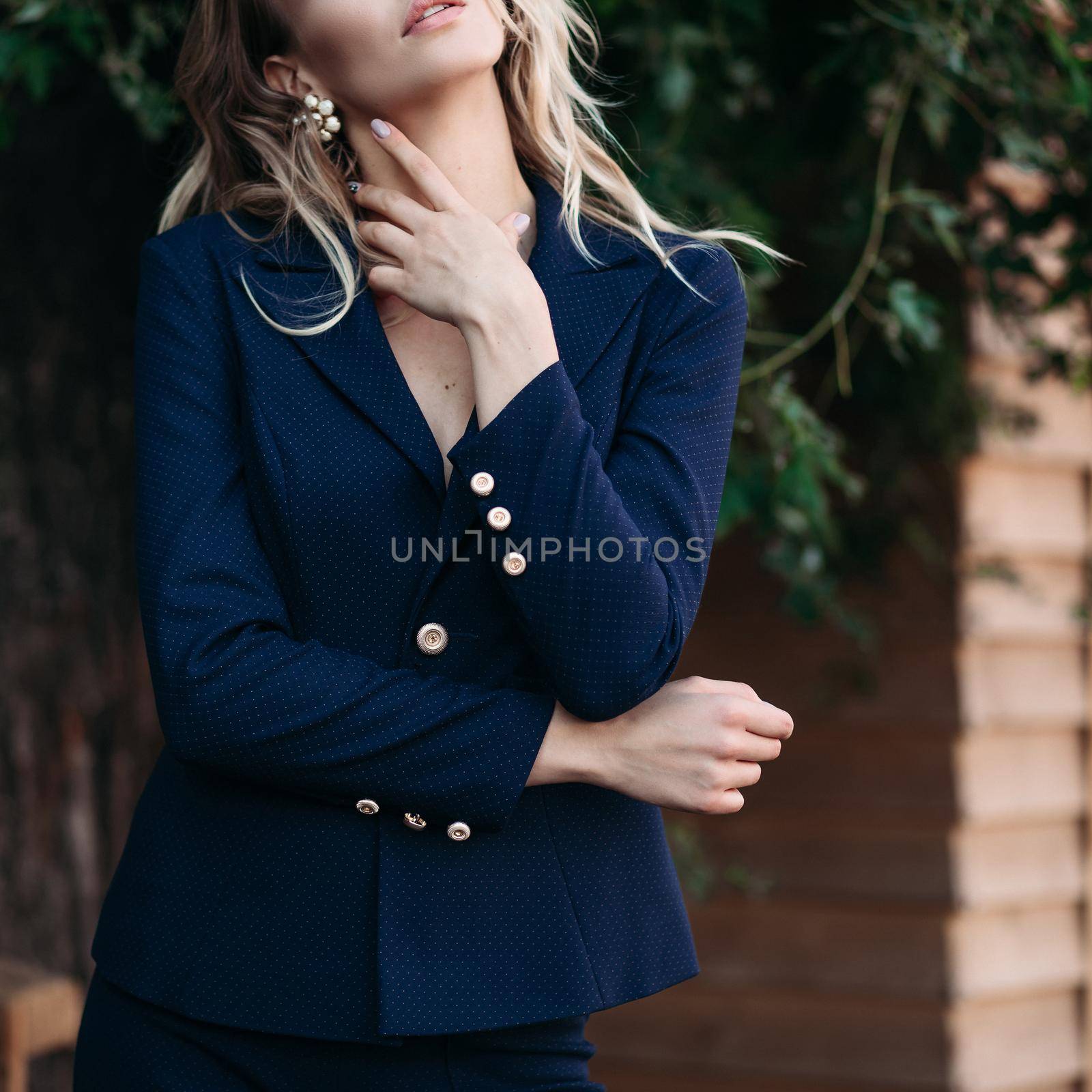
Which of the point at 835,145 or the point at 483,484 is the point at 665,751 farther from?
the point at 835,145

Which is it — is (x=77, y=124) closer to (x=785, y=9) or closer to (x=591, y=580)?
(x=785, y=9)

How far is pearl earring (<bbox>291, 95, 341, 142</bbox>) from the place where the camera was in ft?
4.99

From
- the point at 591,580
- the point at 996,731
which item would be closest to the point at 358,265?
the point at 591,580

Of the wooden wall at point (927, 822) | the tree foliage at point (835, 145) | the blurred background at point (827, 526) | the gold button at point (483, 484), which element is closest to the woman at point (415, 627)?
the gold button at point (483, 484)

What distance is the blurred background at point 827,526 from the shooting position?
2299 millimetres

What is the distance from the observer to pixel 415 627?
1319 millimetres

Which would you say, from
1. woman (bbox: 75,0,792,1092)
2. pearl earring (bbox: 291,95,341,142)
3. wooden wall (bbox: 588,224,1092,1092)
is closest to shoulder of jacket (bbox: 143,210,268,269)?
woman (bbox: 75,0,792,1092)

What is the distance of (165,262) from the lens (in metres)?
1.42

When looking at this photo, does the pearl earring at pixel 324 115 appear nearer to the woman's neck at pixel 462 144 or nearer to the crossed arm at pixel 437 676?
the woman's neck at pixel 462 144

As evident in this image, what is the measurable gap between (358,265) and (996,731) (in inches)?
92.7

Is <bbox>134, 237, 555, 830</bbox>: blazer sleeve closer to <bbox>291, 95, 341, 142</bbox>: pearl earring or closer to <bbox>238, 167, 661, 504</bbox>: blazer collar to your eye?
<bbox>238, 167, 661, 504</bbox>: blazer collar

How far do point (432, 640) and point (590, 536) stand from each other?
20 cm

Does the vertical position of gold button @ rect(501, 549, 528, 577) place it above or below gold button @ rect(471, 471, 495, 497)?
below

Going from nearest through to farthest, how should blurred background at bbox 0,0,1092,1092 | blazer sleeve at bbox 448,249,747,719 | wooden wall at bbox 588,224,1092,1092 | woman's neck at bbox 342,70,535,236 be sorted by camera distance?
blazer sleeve at bbox 448,249,747,719 → woman's neck at bbox 342,70,535,236 → blurred background at bbox 0,0,1092,1092 → wooden wall at bbox 588,224,1092,1092
